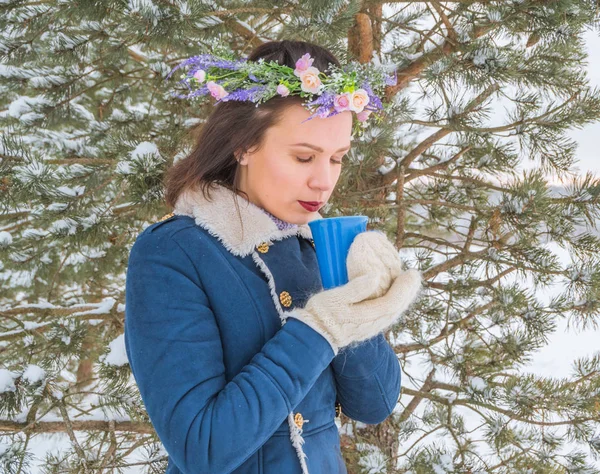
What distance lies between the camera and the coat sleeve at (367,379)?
1.09 meters

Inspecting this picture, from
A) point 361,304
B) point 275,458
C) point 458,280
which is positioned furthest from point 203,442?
point 458,280

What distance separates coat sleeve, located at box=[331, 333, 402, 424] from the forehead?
0.41 meters

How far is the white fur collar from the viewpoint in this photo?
1080 millimetres

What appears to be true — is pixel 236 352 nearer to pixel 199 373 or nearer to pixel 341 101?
pixel 199 373

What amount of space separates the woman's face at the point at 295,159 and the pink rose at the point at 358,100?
3 cm

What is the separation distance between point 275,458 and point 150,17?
46.8 inches

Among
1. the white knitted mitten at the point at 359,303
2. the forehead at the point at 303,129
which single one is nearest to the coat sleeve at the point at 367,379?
the white knitted mitten at the point at 359,303

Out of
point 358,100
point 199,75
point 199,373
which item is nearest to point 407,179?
point 358,100

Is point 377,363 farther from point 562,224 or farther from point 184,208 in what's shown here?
point 562,224

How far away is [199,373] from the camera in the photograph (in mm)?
919

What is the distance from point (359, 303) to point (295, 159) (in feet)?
1.06

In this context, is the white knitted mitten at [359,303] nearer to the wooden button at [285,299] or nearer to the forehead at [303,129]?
the wooden button at [285,299]

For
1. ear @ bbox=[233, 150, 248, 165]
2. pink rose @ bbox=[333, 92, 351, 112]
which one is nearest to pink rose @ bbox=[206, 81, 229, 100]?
ear @ bbox=[233, 150, 248, 165]

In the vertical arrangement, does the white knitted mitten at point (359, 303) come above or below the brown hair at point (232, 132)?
below
